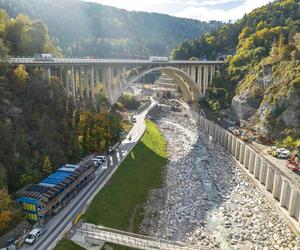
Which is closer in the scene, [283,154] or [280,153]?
[283,154]

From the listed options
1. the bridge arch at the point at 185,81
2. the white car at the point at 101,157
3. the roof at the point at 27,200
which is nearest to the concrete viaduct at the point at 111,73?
the bridge arch at the point at 185,81

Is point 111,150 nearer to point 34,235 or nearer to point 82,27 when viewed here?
point 34,235

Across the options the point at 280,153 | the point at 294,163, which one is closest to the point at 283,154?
the point at 280,153

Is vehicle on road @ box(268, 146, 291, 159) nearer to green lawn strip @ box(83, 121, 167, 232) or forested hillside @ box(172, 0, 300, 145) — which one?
forested hillside @ box(172, 0, 300, 145)

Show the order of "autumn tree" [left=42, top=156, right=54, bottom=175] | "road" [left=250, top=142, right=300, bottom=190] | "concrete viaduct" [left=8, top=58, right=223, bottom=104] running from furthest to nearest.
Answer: "concrete viaduct" [left=8, top=58, right=223, bottom=104] < "road" [left=250, top=142, right=300, bottom=190] < "autumn tree" [left=42, top=156, right=54, bottom=175]

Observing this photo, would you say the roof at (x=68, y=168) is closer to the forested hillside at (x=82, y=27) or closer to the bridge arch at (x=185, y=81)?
the bridge arch at (x=185, y=81)

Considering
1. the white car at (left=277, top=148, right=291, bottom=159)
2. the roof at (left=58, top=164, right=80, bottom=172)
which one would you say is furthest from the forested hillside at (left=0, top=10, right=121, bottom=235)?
the white car at (left=277, top=148, right=291, bottom=159)
